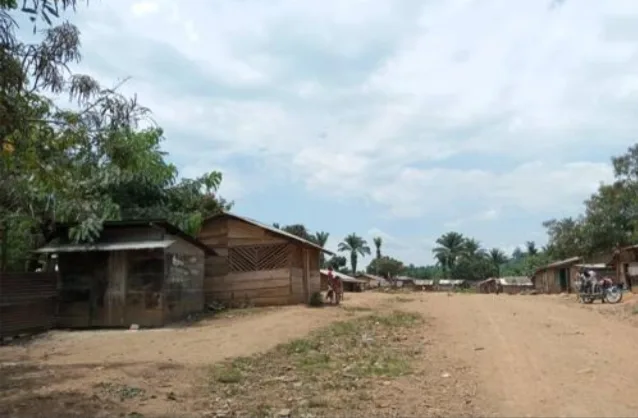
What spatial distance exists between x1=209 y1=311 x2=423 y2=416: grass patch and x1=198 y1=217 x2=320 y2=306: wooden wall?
9664 millimetres

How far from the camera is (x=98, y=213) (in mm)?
19141

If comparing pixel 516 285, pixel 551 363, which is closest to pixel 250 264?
pixel 551 363

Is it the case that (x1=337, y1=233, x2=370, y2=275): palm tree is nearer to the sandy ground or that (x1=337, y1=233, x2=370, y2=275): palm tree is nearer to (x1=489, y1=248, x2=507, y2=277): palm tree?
(x1=489, y1=248, x2=507, y2=277): palm tree

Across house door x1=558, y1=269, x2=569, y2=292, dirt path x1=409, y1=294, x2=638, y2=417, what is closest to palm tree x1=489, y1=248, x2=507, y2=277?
house door x1=558, y1=269, x2=569, y2=292

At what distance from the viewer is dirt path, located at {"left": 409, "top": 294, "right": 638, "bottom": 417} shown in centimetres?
773

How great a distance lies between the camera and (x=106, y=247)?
753 inches

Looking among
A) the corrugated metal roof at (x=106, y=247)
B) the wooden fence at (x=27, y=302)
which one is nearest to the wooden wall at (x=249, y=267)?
the corrugated metal roof at (x=106, y=247)

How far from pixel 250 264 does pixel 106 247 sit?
812cm

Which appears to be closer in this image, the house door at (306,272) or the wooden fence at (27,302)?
the wooden fence at (27,302)

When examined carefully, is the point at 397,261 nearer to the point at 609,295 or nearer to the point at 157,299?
the point at 609,295

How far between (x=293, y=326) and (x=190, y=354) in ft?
17.9

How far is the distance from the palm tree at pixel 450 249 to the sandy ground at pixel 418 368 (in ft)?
268

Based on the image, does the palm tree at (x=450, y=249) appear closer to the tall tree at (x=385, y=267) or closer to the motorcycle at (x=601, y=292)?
the tall tree at (x=385, y=267)

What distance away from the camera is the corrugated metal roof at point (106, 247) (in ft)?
61.8
